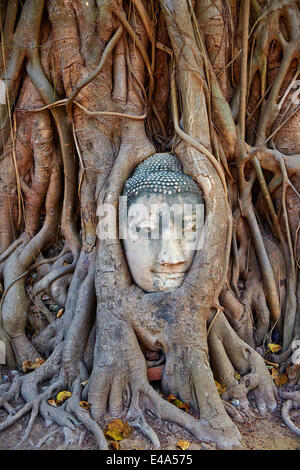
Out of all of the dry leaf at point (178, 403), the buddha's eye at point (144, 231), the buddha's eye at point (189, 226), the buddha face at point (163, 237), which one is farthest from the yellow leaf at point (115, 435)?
the buddha's eye at point (189, 226)

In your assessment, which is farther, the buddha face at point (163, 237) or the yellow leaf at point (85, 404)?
the buddha face at point (163, 237)

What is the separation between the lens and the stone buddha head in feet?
7.88

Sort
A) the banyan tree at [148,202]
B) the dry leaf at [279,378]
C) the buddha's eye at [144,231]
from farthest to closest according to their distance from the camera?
1. the dry leaf at [279,378]
2. the buddha's eye at [144,231]
3. the banyan tree at [148,202]

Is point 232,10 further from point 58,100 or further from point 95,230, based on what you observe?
point 95,230

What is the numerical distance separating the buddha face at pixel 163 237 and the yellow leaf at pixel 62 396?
33.0 inches

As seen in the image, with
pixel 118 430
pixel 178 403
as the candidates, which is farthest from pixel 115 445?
pixel 178 403

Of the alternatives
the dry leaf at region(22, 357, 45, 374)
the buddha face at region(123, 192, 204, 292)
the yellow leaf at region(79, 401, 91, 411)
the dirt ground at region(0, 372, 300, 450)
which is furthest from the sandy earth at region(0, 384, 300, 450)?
the buddha face at region(123, 192, 204, 292)

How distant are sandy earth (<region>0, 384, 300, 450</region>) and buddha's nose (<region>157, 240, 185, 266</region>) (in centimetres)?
94

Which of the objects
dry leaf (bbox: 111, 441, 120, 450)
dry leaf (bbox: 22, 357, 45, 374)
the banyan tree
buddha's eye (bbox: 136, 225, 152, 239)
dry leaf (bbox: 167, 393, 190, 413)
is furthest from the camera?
dry leaf (bbox: 22, 357, 45, 374)

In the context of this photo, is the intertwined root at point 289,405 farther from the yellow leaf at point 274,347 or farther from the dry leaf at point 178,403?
the dry leaf at point 178,403

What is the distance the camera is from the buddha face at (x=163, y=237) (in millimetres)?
2396

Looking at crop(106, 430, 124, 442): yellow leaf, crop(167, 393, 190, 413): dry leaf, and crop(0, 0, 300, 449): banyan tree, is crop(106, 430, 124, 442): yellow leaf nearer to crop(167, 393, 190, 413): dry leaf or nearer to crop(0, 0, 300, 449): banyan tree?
crop(0, 0, 300, 449): banyan tree

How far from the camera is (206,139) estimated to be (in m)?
2.65

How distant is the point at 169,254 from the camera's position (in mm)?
2363
